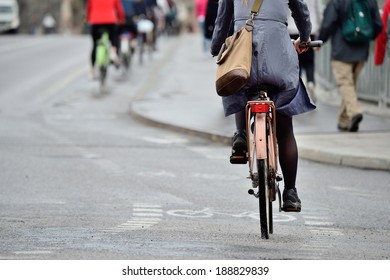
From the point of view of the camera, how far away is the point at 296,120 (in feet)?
56.3

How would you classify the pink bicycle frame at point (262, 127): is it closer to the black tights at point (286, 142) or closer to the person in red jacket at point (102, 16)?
the black tights at point (286, 142)

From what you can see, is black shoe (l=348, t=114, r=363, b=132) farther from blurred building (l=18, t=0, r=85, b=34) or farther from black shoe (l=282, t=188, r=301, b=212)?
blurred building (l=18, t=0, r=85, b=34)

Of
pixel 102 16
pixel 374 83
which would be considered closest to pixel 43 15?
pixel 102 16

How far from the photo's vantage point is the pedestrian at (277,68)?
812cm

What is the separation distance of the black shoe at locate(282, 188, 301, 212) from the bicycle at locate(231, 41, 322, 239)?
0.29 meters

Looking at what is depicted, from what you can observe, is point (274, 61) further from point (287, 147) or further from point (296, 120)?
point (296, 120)

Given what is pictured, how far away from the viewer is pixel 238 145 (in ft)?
27.8

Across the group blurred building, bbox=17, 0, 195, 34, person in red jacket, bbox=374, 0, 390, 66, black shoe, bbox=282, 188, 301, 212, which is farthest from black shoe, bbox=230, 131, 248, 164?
blurred building, bbox=17, 0, 195, 34

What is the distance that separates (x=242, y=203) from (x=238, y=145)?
177 centimetres

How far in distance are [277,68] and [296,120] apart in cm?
906

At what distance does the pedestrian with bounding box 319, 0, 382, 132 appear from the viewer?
1511cm
